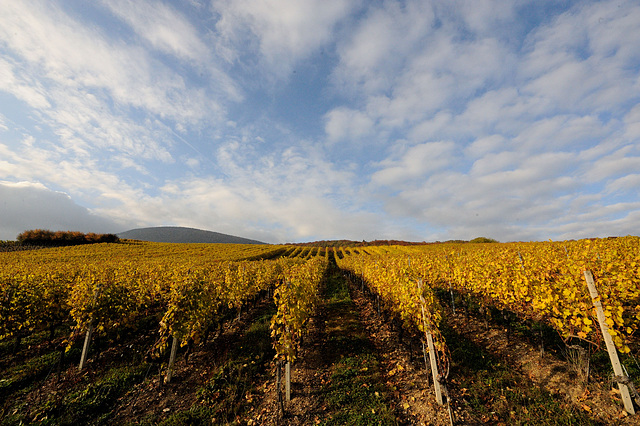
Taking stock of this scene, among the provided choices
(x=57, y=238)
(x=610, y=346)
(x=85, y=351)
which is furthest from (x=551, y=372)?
(x=57, y=238)

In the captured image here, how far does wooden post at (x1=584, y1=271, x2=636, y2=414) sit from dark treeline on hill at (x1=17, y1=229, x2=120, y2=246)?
7776 cm

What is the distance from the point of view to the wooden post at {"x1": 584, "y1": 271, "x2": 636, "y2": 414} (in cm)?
439

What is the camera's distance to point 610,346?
4590 millimetres

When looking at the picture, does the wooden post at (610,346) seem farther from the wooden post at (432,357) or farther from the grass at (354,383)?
the grass at (354,383)

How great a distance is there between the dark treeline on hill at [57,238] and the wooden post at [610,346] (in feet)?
255

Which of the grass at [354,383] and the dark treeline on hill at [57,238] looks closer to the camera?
the grass at [354,383]

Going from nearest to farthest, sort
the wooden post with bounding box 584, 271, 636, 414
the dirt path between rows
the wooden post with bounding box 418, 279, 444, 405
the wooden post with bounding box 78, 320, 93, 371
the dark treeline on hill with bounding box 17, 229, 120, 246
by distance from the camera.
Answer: the wooden post with bounding box 584, 271, 636, 414
the dirt path between rows
the wooden post with bounding box 418, 279, 444, 405
the wooden post with bounding box 78, 320, 93, 371
the dark treeline on hill with bounding box 17, 229, 120, 246

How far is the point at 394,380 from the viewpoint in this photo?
616cm

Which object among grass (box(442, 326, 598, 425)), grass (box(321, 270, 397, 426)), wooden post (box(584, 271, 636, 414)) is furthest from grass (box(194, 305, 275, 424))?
wooden post (box(584, 271, 636, 414))

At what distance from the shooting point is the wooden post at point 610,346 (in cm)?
439

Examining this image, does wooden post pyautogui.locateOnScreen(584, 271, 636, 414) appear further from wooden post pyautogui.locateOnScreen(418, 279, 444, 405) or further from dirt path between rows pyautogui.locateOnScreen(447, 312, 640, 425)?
wooden post pyautogui.locateOnScreen(418, 279, 444, 405)

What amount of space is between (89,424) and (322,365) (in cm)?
547

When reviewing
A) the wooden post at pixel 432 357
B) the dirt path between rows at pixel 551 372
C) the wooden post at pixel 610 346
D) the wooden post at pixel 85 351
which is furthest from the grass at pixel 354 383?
the wooden post at pixel 85 351

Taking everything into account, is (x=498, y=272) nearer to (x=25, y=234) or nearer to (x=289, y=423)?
(x=289, y=423)
